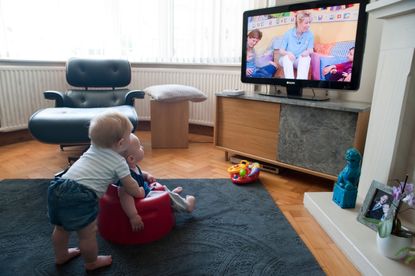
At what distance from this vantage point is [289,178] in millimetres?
2121

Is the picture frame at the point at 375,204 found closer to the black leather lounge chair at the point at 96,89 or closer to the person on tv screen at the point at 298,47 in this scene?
the person on tv screen at the point at 298,47

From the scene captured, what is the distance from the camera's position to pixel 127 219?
1.27m

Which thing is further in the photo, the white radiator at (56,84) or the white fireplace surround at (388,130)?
the white radiator at (56,84)

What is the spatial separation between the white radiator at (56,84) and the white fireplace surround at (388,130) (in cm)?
152

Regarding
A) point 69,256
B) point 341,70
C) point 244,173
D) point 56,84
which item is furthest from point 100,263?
point 56,84

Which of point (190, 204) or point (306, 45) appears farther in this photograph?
point (306, 45)

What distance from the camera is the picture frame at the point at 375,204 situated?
131cm

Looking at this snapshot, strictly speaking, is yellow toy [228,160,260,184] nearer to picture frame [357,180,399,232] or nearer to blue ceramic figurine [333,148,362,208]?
blue ceramic figurine [333,148,362,208]

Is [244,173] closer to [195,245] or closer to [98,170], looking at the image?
[195,245]

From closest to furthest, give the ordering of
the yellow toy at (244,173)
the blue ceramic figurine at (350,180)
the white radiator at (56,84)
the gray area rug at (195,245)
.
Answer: the gray area rug at (195,245) → the blue ceramic figurine at (350,180) → the yellow toy at (244,173) → the white radiator at (56,84)

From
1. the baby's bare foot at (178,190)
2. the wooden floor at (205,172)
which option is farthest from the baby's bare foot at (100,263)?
the wooden floor at (205,172)

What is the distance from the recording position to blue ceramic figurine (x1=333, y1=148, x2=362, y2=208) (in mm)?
1477

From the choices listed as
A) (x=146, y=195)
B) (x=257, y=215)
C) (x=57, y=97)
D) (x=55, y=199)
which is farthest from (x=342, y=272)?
(x=57, y=97)

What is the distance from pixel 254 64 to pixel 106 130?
157 cm
